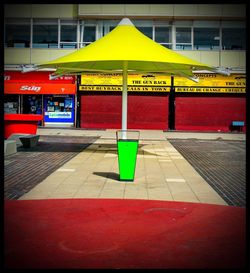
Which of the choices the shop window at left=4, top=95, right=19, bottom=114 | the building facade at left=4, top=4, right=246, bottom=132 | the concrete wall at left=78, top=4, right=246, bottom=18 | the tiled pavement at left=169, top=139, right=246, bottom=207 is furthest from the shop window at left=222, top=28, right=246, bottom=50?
the shop window at left=4, top=95, right=19, bottom=114

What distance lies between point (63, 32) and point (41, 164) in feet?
61.8

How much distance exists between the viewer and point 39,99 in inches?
1142

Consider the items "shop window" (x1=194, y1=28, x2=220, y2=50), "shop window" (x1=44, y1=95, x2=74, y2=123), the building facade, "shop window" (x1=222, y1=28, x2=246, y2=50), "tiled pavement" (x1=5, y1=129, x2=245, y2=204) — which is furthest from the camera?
"shop window" (x1=44, y1=95, x2=74, y2=123)

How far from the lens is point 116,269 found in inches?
167

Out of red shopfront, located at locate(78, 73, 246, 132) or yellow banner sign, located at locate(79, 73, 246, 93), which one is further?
red shopfront, located at locate(78, 73, 246, 132)

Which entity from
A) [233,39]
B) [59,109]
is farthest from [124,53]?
[233,39]

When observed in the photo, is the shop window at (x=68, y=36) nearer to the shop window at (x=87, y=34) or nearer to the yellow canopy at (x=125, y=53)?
the shop window at (x=87, y=34)

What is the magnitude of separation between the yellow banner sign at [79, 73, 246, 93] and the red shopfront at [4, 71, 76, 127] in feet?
4.93

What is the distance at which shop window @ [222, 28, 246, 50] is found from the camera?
93.6 ft

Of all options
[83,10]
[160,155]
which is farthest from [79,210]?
[83,10]

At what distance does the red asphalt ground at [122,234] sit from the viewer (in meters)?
4.49

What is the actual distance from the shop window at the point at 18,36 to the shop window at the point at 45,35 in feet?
1.82

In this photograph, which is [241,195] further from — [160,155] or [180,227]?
[160,155]

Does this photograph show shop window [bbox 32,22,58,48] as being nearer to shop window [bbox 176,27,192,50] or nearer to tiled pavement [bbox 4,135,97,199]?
shop window [bbox 176,27,192,50]
